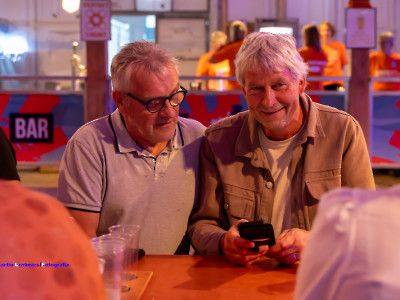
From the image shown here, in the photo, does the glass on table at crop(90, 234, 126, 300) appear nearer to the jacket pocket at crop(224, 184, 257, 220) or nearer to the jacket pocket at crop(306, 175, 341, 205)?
the jacket pocket at crop(224, 184, 257, 220)

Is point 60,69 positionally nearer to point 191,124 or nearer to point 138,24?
point 138,24

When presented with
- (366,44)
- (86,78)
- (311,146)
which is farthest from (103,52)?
(311,146)

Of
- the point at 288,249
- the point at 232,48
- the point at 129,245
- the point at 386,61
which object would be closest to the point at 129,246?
the point at 129,245

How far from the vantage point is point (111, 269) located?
1189 millimetres

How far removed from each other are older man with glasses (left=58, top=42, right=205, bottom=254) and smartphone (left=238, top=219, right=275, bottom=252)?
1.89 ft

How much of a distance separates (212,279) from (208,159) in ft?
2.44

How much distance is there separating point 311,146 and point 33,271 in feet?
5.65

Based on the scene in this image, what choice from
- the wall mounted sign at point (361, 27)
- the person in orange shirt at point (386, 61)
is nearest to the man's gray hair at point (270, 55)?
the wall mounted sign at point (361, 27)

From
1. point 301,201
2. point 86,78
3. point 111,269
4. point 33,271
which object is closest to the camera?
point 33,271

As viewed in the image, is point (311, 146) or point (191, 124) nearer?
point (311, 146)

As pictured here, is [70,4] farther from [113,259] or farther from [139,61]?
[113,259]

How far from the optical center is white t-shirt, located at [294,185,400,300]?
1.70 ft

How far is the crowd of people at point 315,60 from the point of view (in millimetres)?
6461

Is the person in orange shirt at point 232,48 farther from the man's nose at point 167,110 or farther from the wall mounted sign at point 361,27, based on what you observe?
the man's nose at point 167,110
